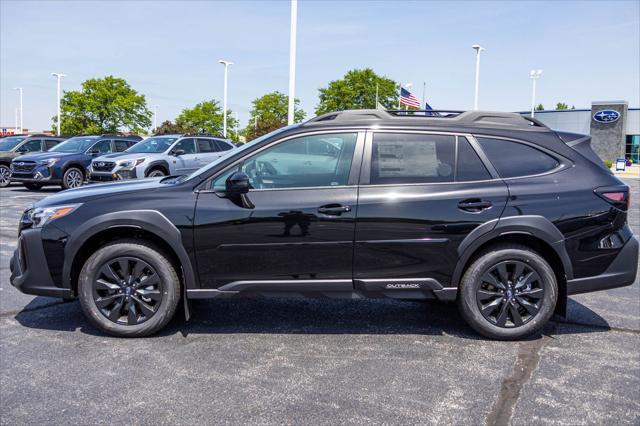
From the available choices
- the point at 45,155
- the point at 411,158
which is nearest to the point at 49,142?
the point at 45,155

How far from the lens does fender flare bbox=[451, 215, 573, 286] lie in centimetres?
444

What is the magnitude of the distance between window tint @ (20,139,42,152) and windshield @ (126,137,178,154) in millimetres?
6494

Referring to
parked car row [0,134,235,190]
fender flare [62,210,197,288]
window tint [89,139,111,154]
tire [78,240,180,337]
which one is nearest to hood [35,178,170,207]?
fender flare [62,210,197,288]

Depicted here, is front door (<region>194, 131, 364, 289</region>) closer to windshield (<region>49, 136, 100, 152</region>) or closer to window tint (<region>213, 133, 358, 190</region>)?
window tint (<region>213, 133, 358, 190</region>)

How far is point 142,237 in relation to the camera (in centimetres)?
462

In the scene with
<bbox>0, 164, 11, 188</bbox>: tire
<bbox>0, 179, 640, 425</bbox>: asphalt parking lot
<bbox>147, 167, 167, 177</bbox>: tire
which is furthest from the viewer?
<bbox>0, 164, 11, 188</bbox>: tire

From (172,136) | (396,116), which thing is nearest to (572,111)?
(172,136)

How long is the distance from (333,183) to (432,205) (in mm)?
784

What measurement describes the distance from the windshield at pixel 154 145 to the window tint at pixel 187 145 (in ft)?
0.72

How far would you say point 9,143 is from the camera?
2089cm

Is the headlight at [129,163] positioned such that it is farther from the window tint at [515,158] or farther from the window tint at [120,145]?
the window tint at [515,158]

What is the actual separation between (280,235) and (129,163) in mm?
12102

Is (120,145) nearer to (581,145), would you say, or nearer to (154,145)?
(154,145)

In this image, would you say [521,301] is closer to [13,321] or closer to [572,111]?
[13,321]
